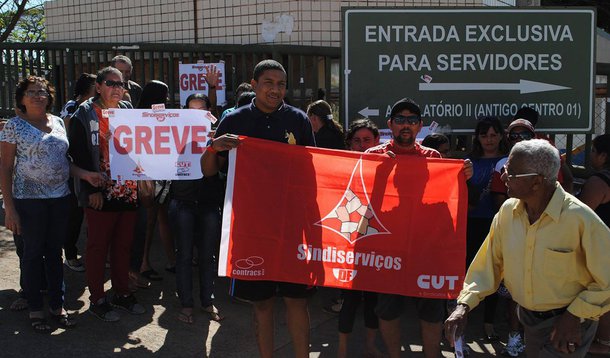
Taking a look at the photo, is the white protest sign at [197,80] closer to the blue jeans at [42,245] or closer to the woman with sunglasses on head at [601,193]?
the blue jeans at [42,245]

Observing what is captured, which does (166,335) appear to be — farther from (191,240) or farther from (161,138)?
(161,138)

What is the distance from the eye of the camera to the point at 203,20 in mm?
9414

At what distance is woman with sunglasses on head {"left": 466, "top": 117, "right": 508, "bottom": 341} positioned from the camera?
5.14m

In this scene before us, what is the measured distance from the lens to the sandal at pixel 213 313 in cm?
544

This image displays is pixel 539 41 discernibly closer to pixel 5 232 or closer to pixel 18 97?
pixel 18 97

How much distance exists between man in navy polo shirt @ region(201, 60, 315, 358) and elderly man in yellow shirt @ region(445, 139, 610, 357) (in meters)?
1.29

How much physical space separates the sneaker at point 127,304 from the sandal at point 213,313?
1.85 feet

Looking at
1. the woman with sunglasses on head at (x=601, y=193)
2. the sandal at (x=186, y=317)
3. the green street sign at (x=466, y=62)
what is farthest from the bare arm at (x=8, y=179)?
the woman with sunglasses on head at (x=601, y=193)

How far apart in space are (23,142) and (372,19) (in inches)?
126

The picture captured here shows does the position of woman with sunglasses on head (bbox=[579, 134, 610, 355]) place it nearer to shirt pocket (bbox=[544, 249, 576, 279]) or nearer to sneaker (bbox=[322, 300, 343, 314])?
shirt pocket (bbox=[544, 249, 576, 279])

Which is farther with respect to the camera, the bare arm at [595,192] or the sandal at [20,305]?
the sandal at [20,305]

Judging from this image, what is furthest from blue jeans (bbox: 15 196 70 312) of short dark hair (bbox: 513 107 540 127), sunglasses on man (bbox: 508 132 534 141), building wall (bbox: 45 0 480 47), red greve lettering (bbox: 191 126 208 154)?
building wall (bbox: 45 0 480 47)

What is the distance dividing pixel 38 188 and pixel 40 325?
1.11 m

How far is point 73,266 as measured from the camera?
21.6ft
